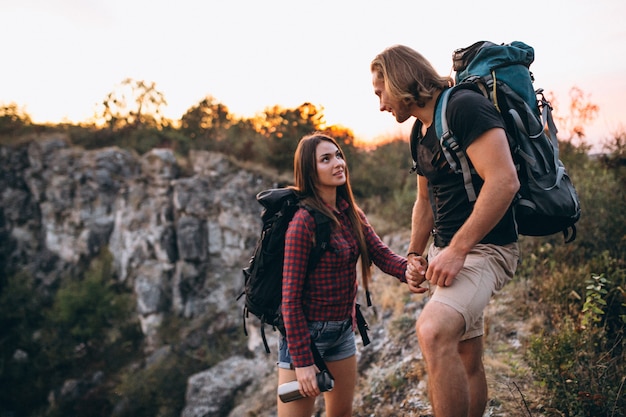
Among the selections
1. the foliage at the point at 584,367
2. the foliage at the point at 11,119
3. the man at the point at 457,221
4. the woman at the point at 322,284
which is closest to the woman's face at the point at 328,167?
the woman at the point at 322,284

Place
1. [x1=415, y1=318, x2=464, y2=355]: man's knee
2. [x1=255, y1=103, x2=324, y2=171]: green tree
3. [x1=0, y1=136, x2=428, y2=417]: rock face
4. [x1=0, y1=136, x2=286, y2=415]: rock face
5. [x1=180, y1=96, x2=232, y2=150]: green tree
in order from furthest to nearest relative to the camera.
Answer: [x1=180, y1=96, x2=232, y2=150]: green tree < [x1=0, y1=136, x2=286, y2=415]: rock face < [x1=0, y1=136, x2=428, y2=417]: rock face < [x1=255, y1=103, x2=324, y2=171]: green tree < [x1=415, y1=318, x2=464, y2=355]: man's knee

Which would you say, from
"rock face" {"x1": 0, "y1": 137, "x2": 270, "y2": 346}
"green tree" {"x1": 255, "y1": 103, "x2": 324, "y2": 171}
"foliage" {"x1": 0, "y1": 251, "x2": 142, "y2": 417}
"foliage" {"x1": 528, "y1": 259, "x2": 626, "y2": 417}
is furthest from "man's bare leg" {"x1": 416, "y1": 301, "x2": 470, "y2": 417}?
"foliage" {"x1": 0, "y1": 251, "x2": 142, "y2": 417}

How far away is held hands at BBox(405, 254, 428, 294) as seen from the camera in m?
1.95

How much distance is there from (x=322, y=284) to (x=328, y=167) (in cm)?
61

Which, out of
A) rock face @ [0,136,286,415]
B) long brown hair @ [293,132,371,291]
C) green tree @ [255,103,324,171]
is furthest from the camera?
rock face @ [0,136,286,415]

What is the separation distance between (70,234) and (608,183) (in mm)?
19949

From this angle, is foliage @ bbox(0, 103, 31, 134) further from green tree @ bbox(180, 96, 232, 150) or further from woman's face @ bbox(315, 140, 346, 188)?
woman's face @ bbox(315, 140, 346, 188)

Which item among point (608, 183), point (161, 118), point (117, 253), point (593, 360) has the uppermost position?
Result: point (161, 118)

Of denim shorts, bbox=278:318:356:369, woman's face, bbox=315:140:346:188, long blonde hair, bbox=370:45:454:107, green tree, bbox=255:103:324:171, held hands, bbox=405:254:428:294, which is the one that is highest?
green tree, bbox=255:103:324:171

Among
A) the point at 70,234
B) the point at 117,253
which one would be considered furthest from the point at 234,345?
the point at 70,234

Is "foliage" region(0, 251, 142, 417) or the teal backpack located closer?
the teal backpack

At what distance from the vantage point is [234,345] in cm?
1284

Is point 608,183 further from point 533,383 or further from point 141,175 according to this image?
point 141,175

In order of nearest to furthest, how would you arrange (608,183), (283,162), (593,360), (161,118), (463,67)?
(463,67), (593,360), (608,183), (283,162), (161,118)
